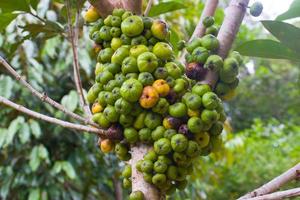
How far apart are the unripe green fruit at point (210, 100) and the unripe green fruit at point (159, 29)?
0.15 meters

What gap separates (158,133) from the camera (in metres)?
0.84

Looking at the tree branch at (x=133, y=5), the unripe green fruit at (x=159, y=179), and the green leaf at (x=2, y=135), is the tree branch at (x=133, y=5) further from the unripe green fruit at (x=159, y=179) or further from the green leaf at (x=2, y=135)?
the green leaf at (x=2, y=135)

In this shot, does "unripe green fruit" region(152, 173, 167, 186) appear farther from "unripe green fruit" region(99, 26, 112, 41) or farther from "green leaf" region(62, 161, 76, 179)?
"green leaf" region(62, 161, 76, 179)

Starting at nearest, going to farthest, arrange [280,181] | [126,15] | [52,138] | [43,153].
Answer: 1. [280,181]
2. [126,15]
3. [43,153]
4. [52,138]

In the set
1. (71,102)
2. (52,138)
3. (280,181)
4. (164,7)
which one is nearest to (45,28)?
(164,7)

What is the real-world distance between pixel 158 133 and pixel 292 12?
355 millimetres

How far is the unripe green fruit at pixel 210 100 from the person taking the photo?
2.71 feet

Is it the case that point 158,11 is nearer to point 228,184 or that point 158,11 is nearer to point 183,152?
point 183,152

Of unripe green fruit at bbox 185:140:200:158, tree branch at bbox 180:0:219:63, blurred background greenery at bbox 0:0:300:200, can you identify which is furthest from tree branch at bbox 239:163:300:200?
blurred background greenery at bbox 0:0:300:200

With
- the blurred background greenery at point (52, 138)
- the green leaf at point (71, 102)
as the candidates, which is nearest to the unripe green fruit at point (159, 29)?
the blurred background greenery at point (52, 138)

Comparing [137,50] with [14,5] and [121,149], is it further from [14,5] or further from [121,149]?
[14,5]

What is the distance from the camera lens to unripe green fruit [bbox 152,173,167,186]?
2.72ft

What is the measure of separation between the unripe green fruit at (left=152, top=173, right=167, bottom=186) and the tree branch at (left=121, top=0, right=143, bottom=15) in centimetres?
34

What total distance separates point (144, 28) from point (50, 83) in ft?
6.54
